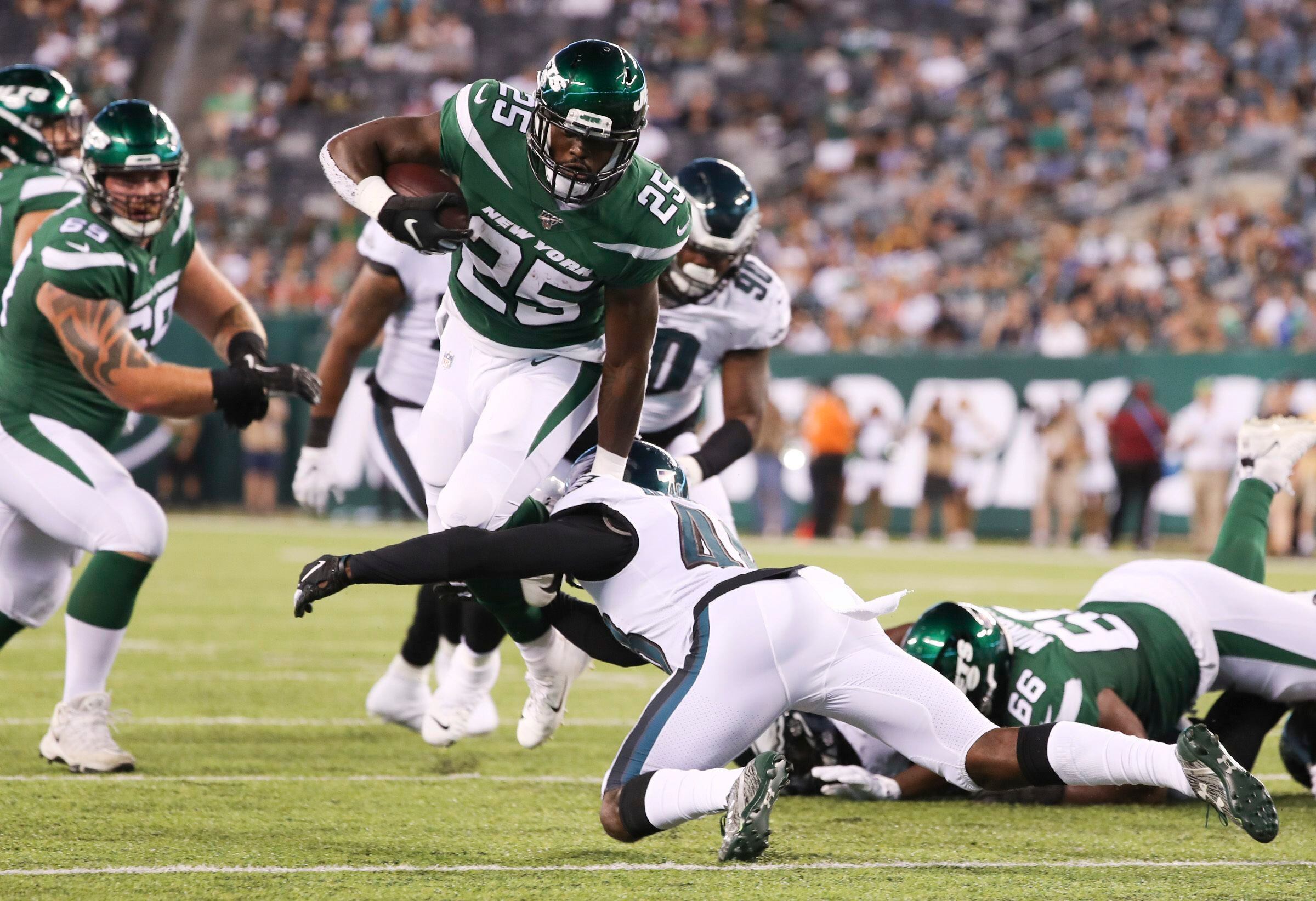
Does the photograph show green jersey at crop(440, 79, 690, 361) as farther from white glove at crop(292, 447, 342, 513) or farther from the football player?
white glove at crop(292, 447, 342, 513)

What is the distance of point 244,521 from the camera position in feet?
50.8

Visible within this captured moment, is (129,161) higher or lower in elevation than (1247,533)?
higher

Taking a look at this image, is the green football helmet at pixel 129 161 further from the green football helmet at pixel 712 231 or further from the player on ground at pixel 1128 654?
the player on ground at pixel 1128 654

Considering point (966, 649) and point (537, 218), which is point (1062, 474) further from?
point (537, 218)

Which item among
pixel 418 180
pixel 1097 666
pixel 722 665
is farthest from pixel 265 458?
pixel 722 665

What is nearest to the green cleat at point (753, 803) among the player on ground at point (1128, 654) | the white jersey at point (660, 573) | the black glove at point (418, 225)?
the white jersey at point (660, 573)

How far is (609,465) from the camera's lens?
4.05 m

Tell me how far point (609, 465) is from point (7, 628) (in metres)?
2.07

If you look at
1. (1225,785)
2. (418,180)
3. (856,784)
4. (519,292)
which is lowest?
(856,784)

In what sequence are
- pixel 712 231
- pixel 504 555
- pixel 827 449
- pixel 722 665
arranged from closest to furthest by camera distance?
1. pixel 722 665
2. pixel 504 555
3. pixel 712 231
4. pixel 827 449

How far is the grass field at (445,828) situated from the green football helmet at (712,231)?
1541 millimetres

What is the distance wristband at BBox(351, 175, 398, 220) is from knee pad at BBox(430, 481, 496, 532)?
713 millimetres

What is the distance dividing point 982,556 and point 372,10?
12751 millimetres

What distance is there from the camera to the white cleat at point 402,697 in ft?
18.1
